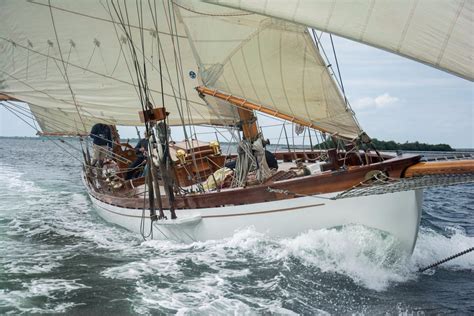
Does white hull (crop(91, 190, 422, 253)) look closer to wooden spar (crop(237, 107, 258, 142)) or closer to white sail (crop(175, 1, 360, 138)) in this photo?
white sail (crop(175, 1, 360, 138))

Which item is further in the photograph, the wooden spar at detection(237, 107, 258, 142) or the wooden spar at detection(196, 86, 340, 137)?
the wooden spar at detection(237, 107, 258, 142)

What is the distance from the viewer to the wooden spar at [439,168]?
23.4 feet

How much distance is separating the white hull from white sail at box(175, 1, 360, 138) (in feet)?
4.88

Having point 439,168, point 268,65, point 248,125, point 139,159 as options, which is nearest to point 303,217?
point 439,168

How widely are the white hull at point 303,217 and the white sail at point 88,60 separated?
504 cm

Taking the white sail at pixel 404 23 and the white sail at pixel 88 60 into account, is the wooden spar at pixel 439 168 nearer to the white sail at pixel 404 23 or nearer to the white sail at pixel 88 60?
the white sail at pixel 404 23

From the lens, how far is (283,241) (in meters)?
8.88

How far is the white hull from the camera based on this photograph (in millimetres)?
8039

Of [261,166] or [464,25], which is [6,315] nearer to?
[261,166]

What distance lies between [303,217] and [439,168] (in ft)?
8.41

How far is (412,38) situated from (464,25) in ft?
2.19

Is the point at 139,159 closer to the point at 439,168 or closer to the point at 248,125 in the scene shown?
the point at 248,125

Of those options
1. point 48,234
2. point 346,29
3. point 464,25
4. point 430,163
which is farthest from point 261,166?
point 48,234

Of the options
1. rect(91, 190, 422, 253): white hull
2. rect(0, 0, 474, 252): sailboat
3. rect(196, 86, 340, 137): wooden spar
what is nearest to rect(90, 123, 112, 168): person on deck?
rect(0, 0, 474, 252): sailboat
